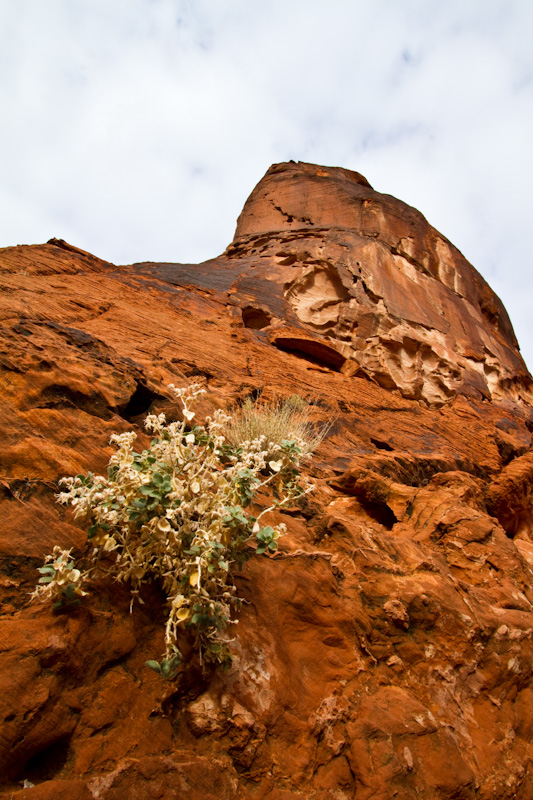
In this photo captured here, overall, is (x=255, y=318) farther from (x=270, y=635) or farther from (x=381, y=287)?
(x=270, y=635)

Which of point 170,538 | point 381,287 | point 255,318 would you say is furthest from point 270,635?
point 381,287

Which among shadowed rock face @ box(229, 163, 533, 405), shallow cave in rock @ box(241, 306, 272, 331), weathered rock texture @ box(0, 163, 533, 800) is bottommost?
weathered rock texture @ box(0, 163, 533, 800)

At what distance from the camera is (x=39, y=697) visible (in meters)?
1.79

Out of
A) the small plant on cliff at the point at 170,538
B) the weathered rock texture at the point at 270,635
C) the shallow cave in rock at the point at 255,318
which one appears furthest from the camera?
the shallow cave in rock at the point at 255,318

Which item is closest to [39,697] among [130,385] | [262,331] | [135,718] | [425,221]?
[135,718]

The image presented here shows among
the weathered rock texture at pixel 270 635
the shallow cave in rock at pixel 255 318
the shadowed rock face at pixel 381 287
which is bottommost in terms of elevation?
the weathered rock texture at pixel 270 635

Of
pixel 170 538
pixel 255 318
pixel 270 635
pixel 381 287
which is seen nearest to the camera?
pixel 170 538

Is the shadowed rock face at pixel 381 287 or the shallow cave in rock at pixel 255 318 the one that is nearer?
the shallow cave in rock at pixel 255 318

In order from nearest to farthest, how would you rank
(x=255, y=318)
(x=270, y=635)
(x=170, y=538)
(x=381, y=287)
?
(x=170, y=538) → (x=270, y=635) → (x=255, y=318) → (x=381, y=287)

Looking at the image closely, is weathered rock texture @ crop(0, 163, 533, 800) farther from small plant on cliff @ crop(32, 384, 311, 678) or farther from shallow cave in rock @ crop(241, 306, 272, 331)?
shallow cave in rock @ crop(241, 306, 272, 331)

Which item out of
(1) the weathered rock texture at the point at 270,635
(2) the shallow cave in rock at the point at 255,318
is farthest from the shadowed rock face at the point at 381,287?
(1) the weathered rock texture at the point at 270,635

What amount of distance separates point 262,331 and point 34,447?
7.71 metres

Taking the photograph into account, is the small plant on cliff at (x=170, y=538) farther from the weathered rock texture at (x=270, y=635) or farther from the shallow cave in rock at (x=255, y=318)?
the shallow cave in rock at (x=255, y=318)

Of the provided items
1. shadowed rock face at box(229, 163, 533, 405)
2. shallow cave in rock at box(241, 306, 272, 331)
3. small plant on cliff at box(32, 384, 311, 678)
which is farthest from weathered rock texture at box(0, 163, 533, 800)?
shadowed rock face at box(229, 163, 533, 405)
